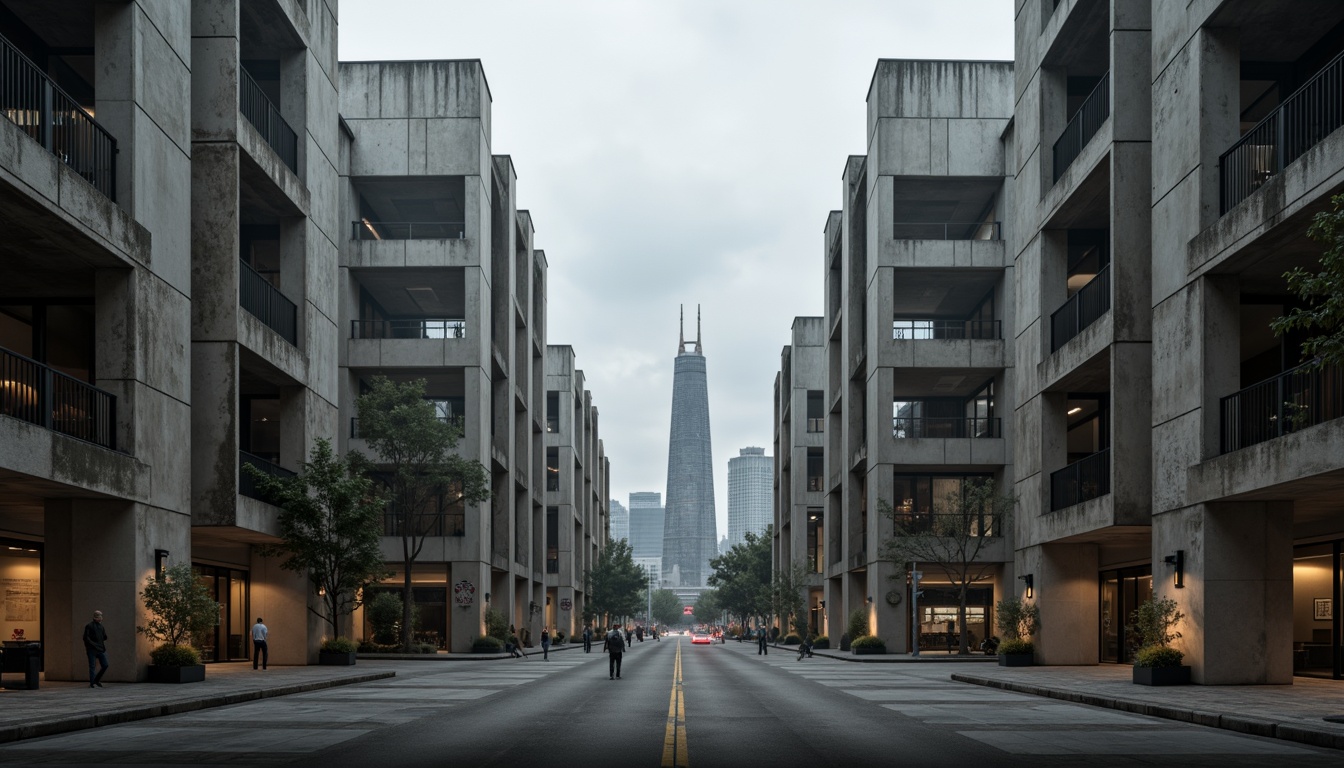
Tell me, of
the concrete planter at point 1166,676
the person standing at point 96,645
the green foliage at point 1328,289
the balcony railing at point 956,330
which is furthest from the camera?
the balcony railing at point 956,330

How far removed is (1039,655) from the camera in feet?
Result: 129

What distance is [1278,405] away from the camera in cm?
2488

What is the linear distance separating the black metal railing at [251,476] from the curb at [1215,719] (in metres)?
Result: 21.4

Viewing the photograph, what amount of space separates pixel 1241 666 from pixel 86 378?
1127 inches

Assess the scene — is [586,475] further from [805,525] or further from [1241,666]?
[1241,666]

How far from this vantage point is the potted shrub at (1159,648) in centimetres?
2672

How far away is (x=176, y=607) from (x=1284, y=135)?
2500cm

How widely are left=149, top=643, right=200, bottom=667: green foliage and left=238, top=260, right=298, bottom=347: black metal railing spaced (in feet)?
→ 31.4

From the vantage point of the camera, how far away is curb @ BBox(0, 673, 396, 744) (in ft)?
54.0

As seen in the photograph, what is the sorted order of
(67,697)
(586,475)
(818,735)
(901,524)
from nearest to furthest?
(818,735)
(67,697)
(901,524)
(586,475)

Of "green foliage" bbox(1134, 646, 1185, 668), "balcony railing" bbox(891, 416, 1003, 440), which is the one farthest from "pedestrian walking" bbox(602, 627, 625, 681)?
"balcony railing" bbox(891, 416, 1003, 440)

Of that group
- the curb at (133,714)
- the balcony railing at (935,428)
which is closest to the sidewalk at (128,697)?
the curb at (133,714)

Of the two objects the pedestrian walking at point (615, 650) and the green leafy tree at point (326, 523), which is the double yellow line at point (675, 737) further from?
the green leafy tree at point (326, 523)

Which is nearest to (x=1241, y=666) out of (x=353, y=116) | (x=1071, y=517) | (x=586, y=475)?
(x=1071, y=517)
